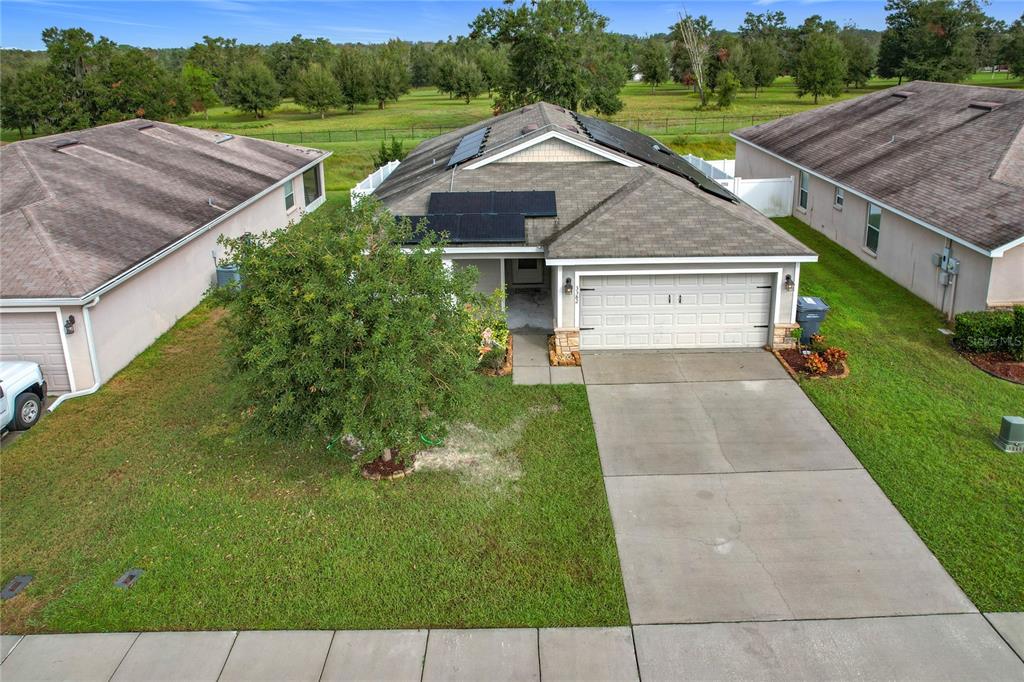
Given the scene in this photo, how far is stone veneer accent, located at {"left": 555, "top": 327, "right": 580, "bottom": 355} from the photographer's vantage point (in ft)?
56.3

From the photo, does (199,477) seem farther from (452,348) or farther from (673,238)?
(673,238)

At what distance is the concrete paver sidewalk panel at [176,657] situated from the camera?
8.52 m

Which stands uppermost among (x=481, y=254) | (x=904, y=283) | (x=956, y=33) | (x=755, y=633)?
(x=956, y=33)

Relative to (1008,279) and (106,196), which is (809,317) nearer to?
(1008,279)

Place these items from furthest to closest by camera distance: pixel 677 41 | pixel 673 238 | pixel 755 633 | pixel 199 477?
pixel 677 41 → pixel 673 238 → pixel 199 477 → pixel 755 633

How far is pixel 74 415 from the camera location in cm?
1495

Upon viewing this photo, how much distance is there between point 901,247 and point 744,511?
1264 cm

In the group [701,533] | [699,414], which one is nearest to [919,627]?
[701,533]

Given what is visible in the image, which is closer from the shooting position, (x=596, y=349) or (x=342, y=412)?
(x=342, y=412)

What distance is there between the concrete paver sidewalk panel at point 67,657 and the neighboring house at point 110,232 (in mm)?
7994

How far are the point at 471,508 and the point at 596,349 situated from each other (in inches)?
274

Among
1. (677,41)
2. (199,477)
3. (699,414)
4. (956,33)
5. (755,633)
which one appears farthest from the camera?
(677,41)

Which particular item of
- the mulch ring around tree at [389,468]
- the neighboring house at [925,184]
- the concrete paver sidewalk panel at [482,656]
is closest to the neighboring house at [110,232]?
the mulch ring around tree at [389,468]

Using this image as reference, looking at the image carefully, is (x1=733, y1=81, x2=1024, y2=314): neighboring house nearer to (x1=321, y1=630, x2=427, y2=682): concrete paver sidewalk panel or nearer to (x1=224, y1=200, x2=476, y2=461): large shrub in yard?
(x1=224, y1=200, x2=476, y2=461): large shrub in yard
